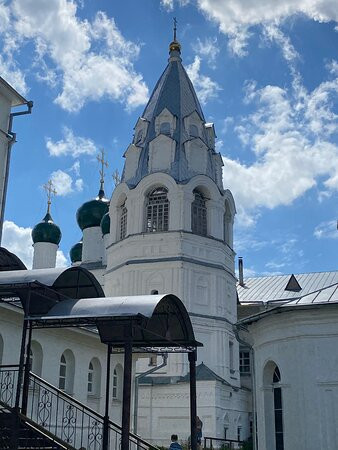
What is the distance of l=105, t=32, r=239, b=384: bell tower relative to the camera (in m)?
29.1

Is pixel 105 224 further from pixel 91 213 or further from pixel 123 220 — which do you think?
pixel 123 220

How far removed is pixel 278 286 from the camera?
137ft

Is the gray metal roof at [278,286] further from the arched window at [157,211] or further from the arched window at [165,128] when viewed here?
the arched window at [165,128]

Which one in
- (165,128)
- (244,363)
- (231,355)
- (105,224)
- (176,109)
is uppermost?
(176,109)

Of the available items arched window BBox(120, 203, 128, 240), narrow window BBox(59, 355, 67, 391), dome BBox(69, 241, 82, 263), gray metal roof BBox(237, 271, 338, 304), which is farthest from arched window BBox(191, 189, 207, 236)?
dome BBox(69, 241, 82, 263)

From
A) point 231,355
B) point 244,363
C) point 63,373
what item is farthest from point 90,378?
point 244,363

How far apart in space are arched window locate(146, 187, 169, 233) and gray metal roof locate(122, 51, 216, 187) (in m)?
1.04

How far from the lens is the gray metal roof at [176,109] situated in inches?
1222

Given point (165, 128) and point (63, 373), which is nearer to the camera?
point (63, 373)

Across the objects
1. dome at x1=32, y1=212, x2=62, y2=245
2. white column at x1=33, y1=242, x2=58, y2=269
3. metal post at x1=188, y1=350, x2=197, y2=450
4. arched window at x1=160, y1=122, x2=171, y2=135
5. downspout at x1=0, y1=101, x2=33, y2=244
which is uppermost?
arched window at x1=160, y1=122, x2=171, y2=135

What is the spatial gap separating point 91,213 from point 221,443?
18883 mm

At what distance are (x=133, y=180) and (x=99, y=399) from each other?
14.7 m

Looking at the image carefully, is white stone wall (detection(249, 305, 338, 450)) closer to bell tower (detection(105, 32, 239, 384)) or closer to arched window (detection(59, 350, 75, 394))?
arched window (detection(59, 350, 75, 394))

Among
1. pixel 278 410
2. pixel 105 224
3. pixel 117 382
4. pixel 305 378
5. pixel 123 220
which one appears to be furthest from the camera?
pixel 105 224
